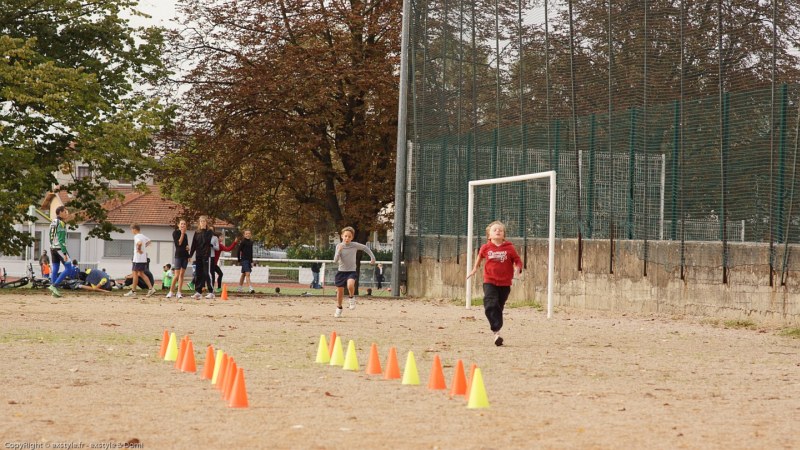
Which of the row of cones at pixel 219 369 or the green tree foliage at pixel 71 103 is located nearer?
the row of cones at pixel 219 369

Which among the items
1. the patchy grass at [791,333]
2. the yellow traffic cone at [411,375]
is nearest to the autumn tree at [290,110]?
the patchy grass at [791,333]

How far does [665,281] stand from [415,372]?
10826mm

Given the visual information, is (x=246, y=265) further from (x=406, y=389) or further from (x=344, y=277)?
(x=406, y=389)

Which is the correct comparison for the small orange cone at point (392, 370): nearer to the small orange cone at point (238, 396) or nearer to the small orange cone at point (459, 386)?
the small orange cone at point (459, 386)

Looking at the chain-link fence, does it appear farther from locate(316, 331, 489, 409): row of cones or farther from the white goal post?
locate(316, 331, 489, 409): row of cones

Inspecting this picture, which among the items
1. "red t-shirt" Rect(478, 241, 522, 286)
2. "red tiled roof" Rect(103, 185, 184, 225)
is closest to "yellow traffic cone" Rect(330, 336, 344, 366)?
"red t-shirt" Rect(478, 241, 522, 286)

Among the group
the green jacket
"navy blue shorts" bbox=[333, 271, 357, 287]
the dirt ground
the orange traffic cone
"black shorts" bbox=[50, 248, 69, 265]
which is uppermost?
the green jacket

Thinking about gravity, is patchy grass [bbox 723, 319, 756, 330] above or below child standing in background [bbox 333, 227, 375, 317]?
below

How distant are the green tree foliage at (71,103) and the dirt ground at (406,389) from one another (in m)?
12.7

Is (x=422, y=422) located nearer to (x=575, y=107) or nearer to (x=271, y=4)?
(x=575, y=107)

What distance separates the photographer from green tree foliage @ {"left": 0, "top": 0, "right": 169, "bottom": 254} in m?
30.6

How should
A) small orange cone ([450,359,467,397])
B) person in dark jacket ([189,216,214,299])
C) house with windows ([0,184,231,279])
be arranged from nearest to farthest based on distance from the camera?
small orange cone ([450,359,467,397]) → person in dark jacket ([189,216,214,299]) → house with windows ([0,184,231,279])

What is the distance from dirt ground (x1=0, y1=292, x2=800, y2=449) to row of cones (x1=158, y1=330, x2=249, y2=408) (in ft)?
0.35

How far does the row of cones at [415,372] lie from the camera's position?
9.16 meters
